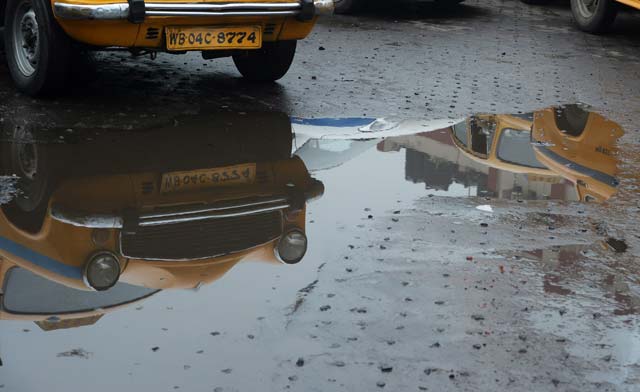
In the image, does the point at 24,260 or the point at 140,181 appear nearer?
the point at 24,260

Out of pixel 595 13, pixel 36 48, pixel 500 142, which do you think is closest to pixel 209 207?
pixel 500 142

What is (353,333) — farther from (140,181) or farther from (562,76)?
(562,76)

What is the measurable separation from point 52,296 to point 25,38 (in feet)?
12.4

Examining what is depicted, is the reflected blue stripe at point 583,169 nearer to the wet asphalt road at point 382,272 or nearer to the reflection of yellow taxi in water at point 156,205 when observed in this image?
the wet asphalt road at point 382,272

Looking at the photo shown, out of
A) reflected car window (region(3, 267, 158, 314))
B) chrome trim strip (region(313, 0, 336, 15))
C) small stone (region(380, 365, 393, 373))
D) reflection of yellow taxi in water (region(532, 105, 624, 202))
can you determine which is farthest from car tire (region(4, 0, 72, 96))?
small stone (region(380, 365, 393, 373))

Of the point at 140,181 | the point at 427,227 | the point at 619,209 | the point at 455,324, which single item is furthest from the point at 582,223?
the point at 140,181

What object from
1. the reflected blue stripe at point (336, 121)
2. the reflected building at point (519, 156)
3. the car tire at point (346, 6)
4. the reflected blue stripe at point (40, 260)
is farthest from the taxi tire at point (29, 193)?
the car tire at point (346, 6)

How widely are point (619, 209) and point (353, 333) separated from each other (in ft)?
7.75

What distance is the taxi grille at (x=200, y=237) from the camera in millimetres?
4801

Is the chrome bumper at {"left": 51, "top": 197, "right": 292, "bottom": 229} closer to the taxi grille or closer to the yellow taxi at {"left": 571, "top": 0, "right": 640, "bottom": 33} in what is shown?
the taxi grille

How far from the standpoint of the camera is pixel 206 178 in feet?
19.3

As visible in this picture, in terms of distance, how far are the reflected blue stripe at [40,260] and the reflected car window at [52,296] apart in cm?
8

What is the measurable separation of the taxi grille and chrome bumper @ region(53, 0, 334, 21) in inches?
88.2

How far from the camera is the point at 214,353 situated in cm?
389
